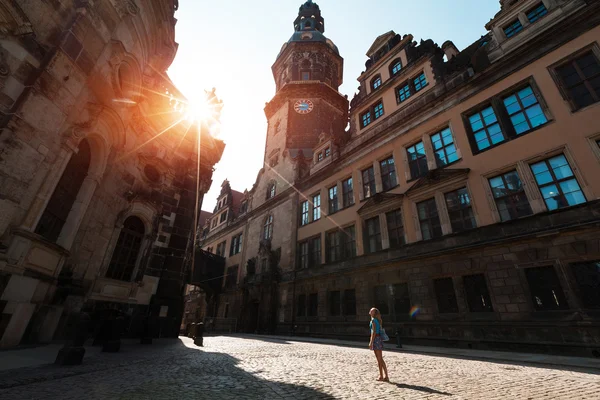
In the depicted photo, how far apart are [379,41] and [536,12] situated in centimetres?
1065

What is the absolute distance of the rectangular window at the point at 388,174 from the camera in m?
16.6

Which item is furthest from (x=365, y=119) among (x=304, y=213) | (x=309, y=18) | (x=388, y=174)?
(x=309, y=18)

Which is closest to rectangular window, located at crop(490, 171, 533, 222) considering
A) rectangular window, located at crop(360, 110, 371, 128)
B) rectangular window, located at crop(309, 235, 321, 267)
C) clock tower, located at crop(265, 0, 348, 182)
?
rectangular window, located at crop(360, 110, 371, 128)

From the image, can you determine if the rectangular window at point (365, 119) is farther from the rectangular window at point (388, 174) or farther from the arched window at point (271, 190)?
the arched window at point (271, 190)

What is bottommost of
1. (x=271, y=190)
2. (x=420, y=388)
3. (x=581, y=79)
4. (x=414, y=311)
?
(x=420, y=388)

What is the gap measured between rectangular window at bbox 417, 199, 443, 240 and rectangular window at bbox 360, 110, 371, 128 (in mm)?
8502

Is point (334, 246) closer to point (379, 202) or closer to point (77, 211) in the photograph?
point (379, 202)

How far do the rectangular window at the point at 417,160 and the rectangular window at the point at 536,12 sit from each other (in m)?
7.65

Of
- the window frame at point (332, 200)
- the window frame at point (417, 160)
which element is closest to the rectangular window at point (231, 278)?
the window frame at point (332, 200)

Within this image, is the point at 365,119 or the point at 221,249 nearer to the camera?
the point at 365,119

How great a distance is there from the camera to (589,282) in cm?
891

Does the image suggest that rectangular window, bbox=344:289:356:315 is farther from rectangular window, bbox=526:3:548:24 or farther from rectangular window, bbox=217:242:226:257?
rectangular window, bbox=217:242:226:257

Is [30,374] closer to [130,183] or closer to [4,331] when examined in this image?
[4,331]

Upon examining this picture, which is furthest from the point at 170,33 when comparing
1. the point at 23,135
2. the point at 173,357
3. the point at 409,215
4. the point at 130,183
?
the point at 409,215
